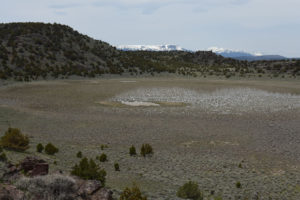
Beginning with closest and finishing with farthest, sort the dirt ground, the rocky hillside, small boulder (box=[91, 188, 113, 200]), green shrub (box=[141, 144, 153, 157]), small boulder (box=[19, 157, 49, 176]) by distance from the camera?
1. small boulder (box=[91, 188, 113, 200])
2. small boulder (box=[19, 157, 49, 176])
3. the dirt ground
4. green shrub (box=[141, 144, 153, 157])
5. the rocky hillside

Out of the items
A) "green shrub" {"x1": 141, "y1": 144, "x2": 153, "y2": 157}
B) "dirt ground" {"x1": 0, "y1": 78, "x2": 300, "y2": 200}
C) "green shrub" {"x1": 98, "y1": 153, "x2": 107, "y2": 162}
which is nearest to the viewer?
"dirt ground" {"x1": 0, "y1": 78, "x2": 300, "y2": 200}

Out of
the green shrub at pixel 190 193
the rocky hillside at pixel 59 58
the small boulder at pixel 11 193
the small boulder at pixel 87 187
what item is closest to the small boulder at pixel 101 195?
the small boulder at pixel 87 187

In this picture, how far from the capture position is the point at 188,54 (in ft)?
409

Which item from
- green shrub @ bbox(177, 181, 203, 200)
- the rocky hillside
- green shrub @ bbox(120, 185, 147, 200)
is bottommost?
green shrub @ bbox(177, 181, 203, 200)

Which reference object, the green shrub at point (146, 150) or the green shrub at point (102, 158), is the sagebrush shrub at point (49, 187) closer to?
the green shrub at point (102, 158)

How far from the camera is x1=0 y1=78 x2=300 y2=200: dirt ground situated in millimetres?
11438

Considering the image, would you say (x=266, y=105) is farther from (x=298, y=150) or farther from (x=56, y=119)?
(x=56, y=119)

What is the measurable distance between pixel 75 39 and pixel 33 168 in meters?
77.3

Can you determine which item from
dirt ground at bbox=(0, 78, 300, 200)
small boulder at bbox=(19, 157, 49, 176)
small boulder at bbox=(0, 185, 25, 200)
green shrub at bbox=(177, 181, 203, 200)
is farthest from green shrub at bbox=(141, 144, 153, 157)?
small boulder at bbox=(0, 185, 25, 200)

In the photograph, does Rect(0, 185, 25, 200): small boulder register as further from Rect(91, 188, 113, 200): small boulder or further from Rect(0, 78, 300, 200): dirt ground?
Rect(0, 78, 300, 200): dirt ground

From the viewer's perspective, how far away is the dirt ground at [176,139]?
11.4 meters

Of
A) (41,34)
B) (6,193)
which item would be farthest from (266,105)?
(41,34)

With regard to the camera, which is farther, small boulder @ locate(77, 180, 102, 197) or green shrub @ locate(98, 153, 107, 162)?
green shrub @ locate(98, 153, 107, 162)

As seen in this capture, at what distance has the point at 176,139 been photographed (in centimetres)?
1767
